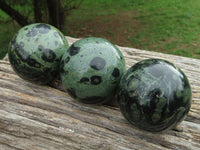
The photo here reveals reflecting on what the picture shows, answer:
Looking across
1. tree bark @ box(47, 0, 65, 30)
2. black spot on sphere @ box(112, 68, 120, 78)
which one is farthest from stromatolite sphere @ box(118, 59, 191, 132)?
tree bark @ box(47, 0, 65, 30)

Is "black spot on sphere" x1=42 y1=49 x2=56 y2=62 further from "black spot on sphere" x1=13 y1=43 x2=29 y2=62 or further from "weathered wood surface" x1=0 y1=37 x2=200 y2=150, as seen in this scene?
"weathered wood surface" x1=0 y1=37 x2=200 y2=150

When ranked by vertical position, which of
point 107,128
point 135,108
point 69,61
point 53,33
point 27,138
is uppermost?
point 53,33

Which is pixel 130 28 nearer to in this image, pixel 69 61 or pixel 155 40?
pixel 155 40

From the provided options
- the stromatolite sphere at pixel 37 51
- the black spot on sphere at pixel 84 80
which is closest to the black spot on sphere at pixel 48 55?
the stromatolite sphere at pixel 37 51

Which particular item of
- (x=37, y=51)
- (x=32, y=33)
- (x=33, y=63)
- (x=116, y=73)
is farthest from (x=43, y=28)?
(x=116, y=73)

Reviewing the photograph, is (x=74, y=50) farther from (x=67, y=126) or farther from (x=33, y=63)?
(x=67, y=126)

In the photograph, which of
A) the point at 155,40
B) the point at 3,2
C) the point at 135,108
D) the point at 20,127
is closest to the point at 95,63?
the point at 135,108

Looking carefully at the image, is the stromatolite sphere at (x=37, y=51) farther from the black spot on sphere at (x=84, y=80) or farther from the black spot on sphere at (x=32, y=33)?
the black spot on sphere at (x=84, y=80)
